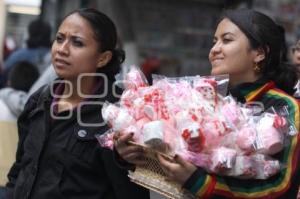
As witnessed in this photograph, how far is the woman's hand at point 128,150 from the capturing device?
6.54 ft

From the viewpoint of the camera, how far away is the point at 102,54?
2.54 m

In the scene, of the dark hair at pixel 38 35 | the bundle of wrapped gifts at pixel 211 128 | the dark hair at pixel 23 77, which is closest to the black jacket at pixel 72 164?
the bundle of wrapped gifts at pixel 211 128

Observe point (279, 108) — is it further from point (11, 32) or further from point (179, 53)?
point (11, 32)

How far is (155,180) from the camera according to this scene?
1955 mm

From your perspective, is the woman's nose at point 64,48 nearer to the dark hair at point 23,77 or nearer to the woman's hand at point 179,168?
the woman's hand at point 179,168

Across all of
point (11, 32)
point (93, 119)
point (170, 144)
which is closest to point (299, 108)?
point (170, 144)

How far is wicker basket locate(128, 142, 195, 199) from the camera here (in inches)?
75.3

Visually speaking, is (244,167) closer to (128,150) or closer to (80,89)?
(128,150)

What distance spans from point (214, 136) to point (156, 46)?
15.8ft

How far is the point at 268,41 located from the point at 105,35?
719 mm

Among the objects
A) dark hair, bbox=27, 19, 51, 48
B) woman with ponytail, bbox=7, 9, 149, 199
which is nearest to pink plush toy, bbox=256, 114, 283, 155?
woman with ponytail, bbox=7, 9, 149, 199

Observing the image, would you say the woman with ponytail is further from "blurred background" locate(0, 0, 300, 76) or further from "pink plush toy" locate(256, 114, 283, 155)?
"blurred background" locate(0, 0, 300, 76)

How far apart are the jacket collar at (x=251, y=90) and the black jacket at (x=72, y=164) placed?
54 cm

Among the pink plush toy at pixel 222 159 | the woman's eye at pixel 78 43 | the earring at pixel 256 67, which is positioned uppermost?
the earring at pixel 256 67
